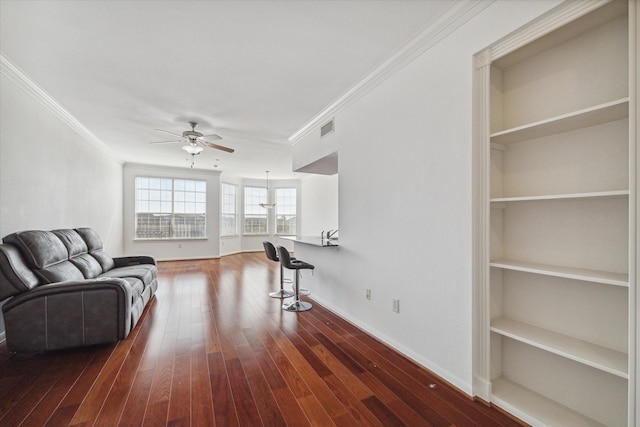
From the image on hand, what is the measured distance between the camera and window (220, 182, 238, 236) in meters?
8.99

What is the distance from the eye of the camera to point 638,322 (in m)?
1.22

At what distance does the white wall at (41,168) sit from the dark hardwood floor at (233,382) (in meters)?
1.44

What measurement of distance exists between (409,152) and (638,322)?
69.3 inches

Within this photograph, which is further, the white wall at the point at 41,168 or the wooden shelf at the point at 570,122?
the white wall at the point at 41,168

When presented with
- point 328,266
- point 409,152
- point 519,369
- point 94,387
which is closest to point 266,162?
point 328,266

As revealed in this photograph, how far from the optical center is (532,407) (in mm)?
1688

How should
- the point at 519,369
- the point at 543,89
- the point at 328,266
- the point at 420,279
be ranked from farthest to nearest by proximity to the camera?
the point at 328,266
the point at 420,279
the point at 519,369
the point at 543,89

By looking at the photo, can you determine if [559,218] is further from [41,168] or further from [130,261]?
[130,261]

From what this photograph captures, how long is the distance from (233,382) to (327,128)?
10.5ft

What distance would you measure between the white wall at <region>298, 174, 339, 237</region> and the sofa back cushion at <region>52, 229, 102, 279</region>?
5.20 metres

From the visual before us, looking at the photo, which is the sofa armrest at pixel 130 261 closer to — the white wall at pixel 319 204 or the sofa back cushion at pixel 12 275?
the sofa back cushion at pixel 12 275

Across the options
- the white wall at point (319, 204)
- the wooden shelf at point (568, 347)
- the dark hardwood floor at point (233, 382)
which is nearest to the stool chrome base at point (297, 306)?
the dark hardwood floor at point (233, 382)

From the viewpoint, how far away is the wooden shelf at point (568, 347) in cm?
134

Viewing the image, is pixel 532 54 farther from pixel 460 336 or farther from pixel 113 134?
pixel 113 134
